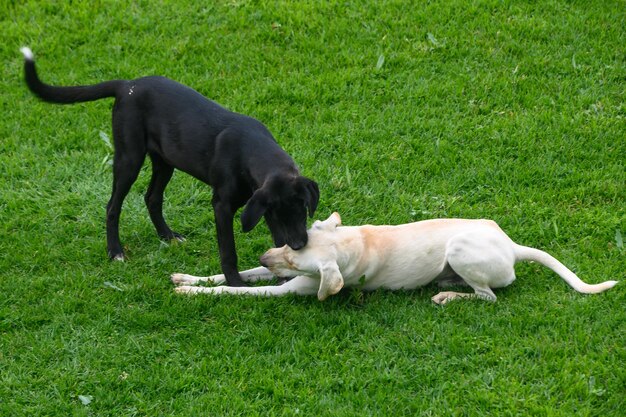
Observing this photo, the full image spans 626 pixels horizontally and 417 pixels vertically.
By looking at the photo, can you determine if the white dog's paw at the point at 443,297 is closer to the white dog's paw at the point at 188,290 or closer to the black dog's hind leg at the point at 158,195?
the white dog's paw at the point at 188,290

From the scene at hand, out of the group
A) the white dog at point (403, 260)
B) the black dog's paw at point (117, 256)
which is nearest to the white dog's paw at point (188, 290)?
the white dog at point (403, 260)

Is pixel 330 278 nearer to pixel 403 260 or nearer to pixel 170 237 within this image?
pixel 403 260

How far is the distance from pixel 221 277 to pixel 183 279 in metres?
0.28

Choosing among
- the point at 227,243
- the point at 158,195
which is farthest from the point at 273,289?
the point at 158,195

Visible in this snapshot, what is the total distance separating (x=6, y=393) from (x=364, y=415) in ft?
6.96

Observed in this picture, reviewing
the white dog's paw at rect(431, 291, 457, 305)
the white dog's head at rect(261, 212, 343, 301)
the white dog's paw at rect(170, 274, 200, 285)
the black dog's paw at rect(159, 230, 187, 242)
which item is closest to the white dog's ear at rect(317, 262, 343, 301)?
the white dog's head at rect(261, 212, 343, 301)

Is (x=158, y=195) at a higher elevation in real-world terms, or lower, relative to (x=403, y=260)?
higher

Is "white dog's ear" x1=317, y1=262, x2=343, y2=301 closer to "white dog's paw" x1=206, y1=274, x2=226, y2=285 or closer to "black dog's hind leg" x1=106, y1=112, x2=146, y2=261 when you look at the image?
"white dog's paw" x1=206, y1=274, x2=226, y2=285

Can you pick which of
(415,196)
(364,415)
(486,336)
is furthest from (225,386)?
(415,196)

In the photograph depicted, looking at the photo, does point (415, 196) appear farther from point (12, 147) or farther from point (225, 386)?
point (12, 147)

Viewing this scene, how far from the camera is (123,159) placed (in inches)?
257

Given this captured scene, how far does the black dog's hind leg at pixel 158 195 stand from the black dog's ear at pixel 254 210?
1.50 m

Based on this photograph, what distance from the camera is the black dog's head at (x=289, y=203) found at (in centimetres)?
564

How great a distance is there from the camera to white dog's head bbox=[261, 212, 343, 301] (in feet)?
18.3
